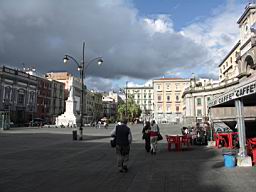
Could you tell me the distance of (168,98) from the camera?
12388 centimetres

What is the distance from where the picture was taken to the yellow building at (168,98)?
400ft

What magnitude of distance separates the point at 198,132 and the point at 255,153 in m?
9.71

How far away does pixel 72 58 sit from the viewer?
2773 cm

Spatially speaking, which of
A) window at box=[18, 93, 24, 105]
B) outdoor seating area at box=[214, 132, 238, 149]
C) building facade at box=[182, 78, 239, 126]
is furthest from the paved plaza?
building facade at box=[182, 78, 239, 126]

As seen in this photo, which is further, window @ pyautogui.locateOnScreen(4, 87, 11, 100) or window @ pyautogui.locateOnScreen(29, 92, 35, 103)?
window @ pyautogui.locateOnScreen(29, 92, 35, 103)

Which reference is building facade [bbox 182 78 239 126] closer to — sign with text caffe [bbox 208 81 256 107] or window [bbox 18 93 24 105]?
window [bbox 18 93 24 105]

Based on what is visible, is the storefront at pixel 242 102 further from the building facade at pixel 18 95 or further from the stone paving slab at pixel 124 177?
the building facade at pixel 18 95

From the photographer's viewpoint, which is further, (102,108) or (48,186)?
(102,108)

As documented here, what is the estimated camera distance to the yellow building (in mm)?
121887

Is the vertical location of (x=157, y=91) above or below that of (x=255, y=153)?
above

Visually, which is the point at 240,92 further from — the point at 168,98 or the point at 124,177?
the point at 168,98

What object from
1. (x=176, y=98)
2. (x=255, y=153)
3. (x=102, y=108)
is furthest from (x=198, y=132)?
(x=102, y=108)

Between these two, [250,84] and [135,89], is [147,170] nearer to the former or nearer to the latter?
[250,84]

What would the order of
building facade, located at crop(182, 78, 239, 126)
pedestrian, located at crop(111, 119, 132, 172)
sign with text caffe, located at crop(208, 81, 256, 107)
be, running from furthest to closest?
1. building facade, located at crop(182, 78, 239, 126)
2. pedestrian, located at crop(111, 119, 132, 172)
3. sign with text caffe, located at crop(208, 81, 256, 107)
